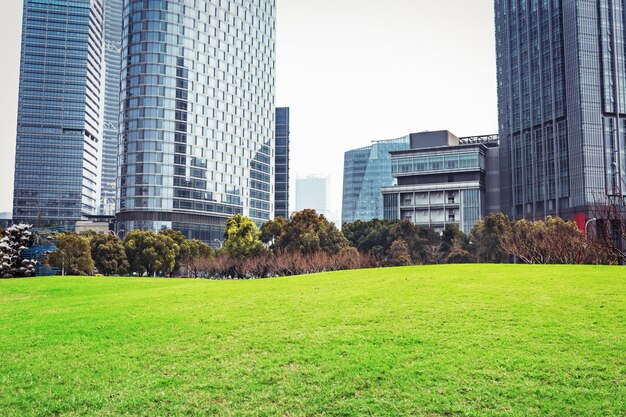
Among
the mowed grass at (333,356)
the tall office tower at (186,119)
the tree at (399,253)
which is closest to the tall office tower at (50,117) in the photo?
the tall office tower at (186,119)

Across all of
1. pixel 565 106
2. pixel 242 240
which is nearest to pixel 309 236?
pixel 242 240

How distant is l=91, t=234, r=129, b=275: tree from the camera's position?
6731 cm

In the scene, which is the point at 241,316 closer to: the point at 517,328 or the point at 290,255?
the point at 517,328

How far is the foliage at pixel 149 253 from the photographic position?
70.6 meters

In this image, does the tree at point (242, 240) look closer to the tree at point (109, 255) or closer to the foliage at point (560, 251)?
the tree at point (109, 255)

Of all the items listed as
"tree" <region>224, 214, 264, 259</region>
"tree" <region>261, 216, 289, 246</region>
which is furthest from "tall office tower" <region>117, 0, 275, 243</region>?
"tree" <region>261, 216, 289, 246</region>

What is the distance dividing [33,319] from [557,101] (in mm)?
112676

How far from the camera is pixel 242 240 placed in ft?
230

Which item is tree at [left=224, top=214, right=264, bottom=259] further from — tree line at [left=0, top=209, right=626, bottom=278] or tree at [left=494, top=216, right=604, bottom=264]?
tree at [left=494, top=216, right=604, bottom=264]

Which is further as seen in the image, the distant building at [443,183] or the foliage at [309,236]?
the distant building at [443,183]

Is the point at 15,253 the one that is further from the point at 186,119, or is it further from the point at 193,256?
the point at 186,119

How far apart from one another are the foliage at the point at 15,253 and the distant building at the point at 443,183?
9232cm

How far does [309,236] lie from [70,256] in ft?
86.0

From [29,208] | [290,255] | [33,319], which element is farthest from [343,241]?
[29,208]
